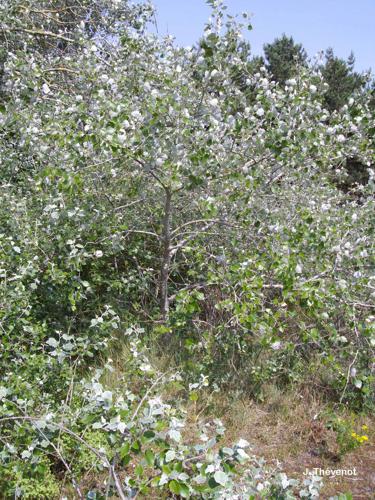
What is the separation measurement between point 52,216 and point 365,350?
2.14m

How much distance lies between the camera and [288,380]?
3771 mm

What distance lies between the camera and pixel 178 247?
371 cm

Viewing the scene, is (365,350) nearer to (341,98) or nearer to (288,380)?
(288,380)

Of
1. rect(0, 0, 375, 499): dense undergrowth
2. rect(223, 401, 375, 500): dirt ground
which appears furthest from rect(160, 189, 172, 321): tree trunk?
rect(223, 401, 375, 500): dirt ground

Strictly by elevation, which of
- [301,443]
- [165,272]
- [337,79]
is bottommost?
[301,443]

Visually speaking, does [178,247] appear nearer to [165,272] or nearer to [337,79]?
[165,272]

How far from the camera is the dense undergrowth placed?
2902 millimetres

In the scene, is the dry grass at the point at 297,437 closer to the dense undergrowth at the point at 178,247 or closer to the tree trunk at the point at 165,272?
the dense undergrowth at the point at 178,247

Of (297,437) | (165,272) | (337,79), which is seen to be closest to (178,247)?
(165,272)

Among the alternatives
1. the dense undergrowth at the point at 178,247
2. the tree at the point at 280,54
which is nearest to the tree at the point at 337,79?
the tree at the point at 280,54

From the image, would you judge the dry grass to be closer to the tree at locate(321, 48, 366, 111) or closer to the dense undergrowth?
the dense undergrowth

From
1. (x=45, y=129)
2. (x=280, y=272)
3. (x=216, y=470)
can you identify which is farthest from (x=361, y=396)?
(x=45, y=129)

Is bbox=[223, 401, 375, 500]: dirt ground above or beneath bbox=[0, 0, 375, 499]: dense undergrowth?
beneath

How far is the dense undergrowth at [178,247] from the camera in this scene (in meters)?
2.90
